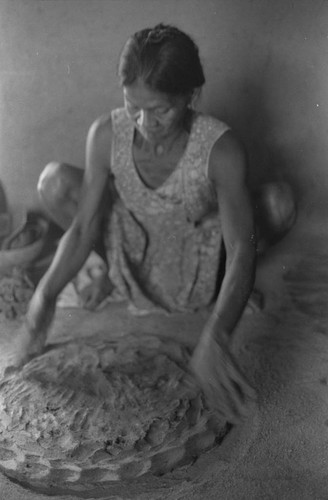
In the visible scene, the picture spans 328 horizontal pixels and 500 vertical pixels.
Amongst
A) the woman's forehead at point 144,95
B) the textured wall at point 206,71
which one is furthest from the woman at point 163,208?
the textured wall at point 206,71

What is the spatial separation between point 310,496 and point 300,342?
47 centimetres

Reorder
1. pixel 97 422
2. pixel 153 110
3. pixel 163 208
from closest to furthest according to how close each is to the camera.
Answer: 1. pixel 97 422
2. pixel 153 110
3. pixel 163 208

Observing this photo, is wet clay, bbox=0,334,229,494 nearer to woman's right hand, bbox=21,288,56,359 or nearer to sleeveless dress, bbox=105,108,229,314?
woman's right hand, bbox=21,288,56,359

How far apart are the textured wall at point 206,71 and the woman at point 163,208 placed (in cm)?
14

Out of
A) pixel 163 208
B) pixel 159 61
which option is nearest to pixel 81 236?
pixel 163 208

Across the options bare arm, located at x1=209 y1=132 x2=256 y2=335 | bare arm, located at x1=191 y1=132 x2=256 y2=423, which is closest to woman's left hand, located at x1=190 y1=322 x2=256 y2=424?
bare arm, located at x1=191 y1=132 x2=256 y2=423

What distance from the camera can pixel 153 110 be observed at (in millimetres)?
1278

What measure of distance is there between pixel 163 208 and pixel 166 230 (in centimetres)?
7

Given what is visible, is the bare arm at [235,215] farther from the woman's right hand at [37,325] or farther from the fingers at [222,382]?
the woman's right hand at [37,325]

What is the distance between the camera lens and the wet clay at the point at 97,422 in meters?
1.11

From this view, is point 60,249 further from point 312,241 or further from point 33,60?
point 312,241

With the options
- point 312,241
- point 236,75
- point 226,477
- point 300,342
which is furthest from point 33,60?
point 226,477

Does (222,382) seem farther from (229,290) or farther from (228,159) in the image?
(228,159)

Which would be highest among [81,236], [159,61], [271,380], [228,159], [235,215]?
[159,61]
